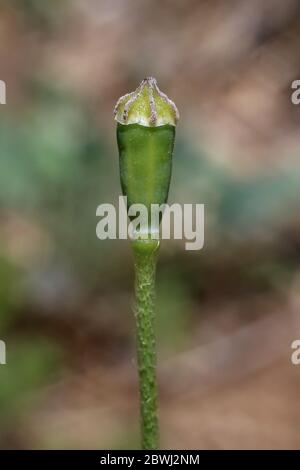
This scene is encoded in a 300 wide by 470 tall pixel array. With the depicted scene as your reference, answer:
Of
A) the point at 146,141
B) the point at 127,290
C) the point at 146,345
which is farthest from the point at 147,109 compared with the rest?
the point at 127,290

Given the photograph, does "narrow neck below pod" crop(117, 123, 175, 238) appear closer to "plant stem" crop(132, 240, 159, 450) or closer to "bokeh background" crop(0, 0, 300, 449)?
"plant stem" crop(132, 240, 159, 450)

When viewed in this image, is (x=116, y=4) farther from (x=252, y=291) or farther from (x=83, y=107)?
(x=252, y=291)

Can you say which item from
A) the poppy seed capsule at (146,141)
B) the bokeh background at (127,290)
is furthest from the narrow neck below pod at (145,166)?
the bokeh background at (127,290)

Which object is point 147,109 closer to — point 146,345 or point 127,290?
point 146,345

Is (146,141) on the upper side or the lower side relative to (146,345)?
upper

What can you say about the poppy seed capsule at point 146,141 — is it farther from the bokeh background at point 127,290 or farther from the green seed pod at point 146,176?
the bokeh background at point 127,290

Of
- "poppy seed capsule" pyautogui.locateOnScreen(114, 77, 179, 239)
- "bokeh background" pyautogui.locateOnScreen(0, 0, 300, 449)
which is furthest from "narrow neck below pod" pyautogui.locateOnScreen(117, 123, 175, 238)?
"bokeh background" pyautogui.locateOnScreen(0, 0, 300, 449)
